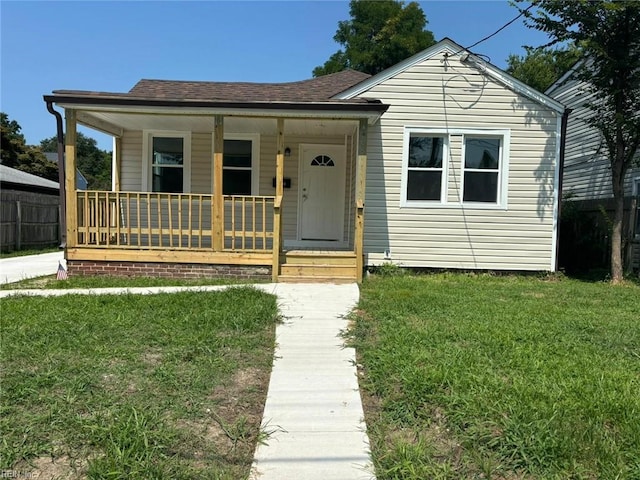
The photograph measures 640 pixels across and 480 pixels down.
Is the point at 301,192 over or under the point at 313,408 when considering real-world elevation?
over

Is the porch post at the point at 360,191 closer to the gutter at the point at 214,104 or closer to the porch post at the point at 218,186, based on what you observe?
the gutter at the point at 214,104

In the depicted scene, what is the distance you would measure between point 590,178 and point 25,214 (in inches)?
642

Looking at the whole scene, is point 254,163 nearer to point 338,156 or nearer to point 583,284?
point 338,156

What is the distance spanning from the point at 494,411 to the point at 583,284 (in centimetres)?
649

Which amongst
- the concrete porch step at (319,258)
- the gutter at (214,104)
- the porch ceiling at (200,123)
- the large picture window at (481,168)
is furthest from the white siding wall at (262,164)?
the gutter at (214,104)

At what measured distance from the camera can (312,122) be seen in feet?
27.7

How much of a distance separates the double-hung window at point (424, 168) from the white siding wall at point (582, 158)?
15.6 feet

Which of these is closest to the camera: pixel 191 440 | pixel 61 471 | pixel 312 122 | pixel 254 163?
pixel 61 471

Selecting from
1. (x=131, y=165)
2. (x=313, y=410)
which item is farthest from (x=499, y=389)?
(x=131, y=165)

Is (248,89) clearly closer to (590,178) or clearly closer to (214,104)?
(214,104)

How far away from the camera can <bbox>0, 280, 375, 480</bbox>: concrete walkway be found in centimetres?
256

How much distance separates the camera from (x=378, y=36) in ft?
108

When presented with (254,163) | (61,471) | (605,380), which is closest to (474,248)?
(254,163)

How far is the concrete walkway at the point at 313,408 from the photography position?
8.40 ft
